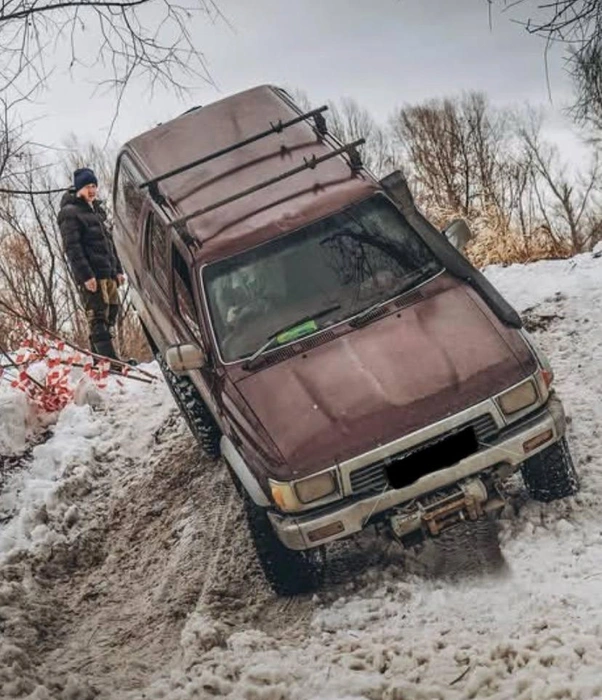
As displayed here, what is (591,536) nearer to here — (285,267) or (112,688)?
(285,267)

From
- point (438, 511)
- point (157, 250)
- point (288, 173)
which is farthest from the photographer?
point (157, 250)

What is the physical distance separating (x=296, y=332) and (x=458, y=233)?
4.27 ft

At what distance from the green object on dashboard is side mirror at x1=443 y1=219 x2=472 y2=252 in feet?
3.82

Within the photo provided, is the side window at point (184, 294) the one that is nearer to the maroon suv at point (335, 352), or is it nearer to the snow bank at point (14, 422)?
the maroon suv at point (335, 352)

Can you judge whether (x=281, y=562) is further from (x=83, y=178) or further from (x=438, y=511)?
(x=83, y=178)

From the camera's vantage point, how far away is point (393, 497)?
4.26 metres

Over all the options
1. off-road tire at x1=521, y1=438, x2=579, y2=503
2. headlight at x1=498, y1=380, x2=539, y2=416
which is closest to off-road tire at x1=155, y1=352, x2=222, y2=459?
off-road tire at x1=521, y1=438, x2=579, y2=503

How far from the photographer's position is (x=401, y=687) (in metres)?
3.65

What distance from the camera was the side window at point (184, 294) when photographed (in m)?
5.33

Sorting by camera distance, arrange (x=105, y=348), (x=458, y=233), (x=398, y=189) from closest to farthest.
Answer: (x=458, y=233)
(x=398, y=189)
(x=105, y=348)

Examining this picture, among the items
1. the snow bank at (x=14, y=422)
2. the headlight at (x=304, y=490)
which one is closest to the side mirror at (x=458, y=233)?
the headlight at (x=304, y=490)

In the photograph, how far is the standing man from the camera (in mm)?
8320

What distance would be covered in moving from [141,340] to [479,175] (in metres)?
14.5

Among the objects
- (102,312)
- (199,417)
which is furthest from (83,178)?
(199,417)
